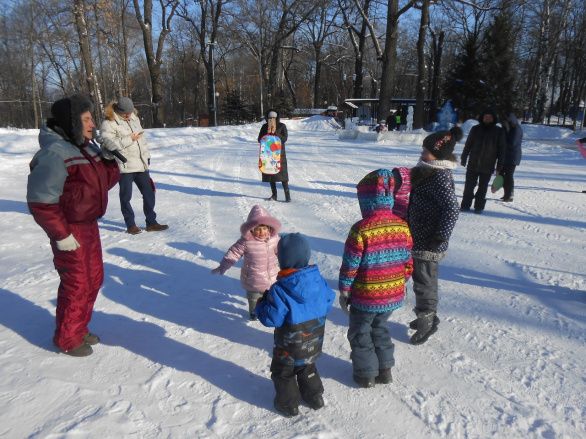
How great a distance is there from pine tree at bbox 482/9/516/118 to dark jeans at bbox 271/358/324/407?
26.4 m

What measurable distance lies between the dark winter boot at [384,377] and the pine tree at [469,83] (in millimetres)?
25143

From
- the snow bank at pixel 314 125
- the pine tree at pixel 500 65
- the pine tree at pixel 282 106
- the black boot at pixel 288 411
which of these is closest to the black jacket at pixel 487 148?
the black boot at pixel 288 411


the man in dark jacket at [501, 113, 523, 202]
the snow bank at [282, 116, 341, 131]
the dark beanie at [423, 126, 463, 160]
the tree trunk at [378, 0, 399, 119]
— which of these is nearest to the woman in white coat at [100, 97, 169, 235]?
the dark beanie at [423, 126, 463, 160]

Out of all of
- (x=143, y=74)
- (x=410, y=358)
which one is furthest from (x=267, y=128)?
(x=143, y=74)

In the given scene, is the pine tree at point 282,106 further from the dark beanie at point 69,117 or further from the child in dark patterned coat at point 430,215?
the dark beanie at point 69,117

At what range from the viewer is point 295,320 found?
214cm

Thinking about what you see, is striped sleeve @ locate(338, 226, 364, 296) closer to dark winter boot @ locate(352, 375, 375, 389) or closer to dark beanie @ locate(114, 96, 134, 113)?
dark winter boot @ locate(352, 375, 375, 389)

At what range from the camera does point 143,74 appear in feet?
174

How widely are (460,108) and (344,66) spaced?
27.8 m

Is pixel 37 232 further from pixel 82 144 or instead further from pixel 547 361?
pixel 547 361

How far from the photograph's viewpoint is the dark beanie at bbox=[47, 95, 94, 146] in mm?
2504

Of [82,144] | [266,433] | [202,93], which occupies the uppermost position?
[202,93]

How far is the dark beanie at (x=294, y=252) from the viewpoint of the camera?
2.08m

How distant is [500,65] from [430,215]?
2652 centimetres
